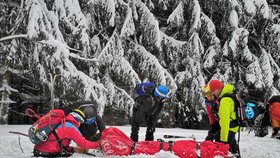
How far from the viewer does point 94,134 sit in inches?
264

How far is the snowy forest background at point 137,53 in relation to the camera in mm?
9914

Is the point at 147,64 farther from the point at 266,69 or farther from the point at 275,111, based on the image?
the point at 275,111

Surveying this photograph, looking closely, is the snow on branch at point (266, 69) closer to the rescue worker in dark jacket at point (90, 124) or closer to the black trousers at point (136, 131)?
the black trousers at point (136, 131)

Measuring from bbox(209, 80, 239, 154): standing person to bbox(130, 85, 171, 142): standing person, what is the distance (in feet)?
3.39

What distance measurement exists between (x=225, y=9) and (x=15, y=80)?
7766mm

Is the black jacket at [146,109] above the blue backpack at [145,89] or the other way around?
the other way around

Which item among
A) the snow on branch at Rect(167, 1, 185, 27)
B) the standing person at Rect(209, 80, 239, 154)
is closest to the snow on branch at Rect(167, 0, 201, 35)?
the snow on branch at Rect(167, 1, 185, 27)

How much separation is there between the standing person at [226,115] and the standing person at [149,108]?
1.03 metres

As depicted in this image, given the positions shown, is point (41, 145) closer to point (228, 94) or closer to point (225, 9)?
point (228, 94)

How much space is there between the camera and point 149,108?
7.22 m

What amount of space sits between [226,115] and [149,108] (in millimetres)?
1696

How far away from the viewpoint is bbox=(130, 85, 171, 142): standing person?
23.5ft

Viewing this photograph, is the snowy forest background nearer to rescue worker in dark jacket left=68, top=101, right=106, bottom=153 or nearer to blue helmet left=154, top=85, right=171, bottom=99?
rescue worker in dark jacket left=68, top=101, right=106, bottom=153

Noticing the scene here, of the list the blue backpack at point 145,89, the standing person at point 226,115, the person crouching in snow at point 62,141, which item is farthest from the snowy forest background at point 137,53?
the standing person at point 226,115
